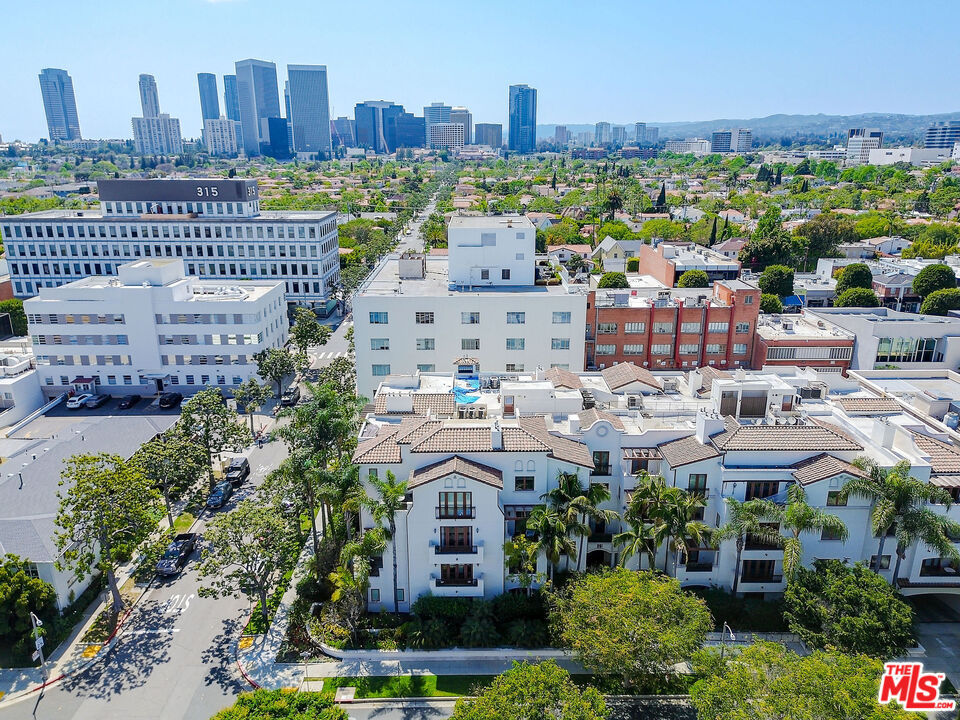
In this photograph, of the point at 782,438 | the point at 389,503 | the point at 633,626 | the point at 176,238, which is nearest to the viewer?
the point at 633,626

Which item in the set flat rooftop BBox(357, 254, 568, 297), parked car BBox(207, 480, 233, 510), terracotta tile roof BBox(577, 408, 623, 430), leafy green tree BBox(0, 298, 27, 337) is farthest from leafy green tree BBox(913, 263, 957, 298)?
leafy green tree BBox(0, 298, 27, 337)

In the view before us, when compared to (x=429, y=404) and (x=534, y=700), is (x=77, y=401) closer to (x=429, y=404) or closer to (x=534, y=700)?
(x=429, y=404)

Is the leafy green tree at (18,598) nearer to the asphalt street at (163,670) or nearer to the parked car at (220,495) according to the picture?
the asphalt street at (163,670)

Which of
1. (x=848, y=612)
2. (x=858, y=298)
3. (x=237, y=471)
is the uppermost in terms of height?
(x=858, y=298)

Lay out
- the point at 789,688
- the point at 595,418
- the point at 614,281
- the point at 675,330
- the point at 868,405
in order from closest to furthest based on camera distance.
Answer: the point at 789,688 < the point at 595,418 < the point at 868,405 < the point at 675,330 < the point at 614,281

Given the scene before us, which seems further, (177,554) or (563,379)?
(563,379)

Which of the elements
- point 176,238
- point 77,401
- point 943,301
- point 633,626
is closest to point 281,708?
point 633,626
